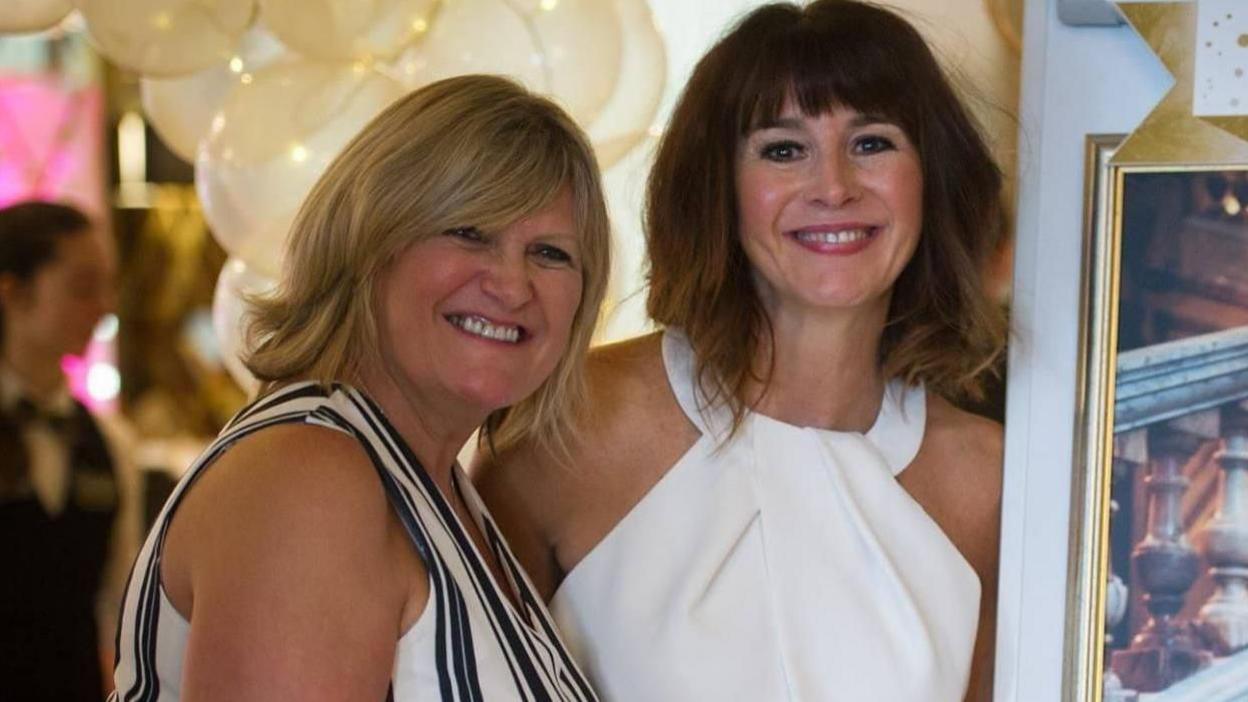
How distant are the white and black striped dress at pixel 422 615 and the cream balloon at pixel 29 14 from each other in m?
1.52

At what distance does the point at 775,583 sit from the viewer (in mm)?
1915

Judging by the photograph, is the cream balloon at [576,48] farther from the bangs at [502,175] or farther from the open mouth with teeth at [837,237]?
the bangs at [502,175]

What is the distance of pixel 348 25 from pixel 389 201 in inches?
47.0

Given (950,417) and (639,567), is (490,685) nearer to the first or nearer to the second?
(639,567)

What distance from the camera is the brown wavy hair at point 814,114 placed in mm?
1919

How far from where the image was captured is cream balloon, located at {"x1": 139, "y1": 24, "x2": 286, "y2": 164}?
9.42 feet

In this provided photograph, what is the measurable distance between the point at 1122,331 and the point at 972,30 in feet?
4.09

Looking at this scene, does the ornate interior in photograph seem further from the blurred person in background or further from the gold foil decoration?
the blurred person in background

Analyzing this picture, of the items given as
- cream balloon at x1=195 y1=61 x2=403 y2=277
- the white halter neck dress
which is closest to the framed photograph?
the white halter neck dress

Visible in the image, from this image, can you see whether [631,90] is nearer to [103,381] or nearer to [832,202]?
[832,202]

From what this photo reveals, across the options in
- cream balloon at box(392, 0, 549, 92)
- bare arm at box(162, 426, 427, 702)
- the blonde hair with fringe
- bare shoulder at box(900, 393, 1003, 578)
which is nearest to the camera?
bare arm at box(162, 426, 427, 702)

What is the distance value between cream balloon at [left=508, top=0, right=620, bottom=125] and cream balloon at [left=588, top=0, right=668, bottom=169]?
0.06 m

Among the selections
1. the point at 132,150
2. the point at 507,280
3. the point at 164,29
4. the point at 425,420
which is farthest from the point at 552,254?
the point at 132,150

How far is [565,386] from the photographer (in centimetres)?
190
